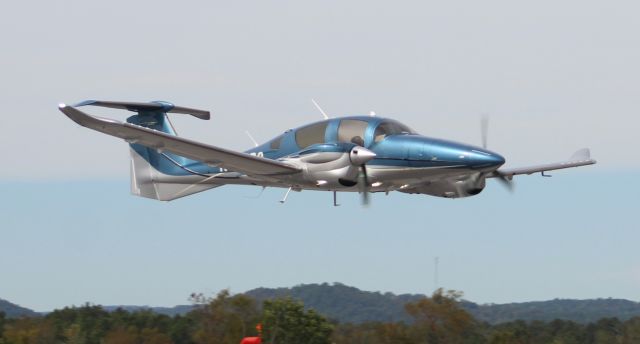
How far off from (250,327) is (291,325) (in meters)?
4.03

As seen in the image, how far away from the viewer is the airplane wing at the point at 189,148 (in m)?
24.1

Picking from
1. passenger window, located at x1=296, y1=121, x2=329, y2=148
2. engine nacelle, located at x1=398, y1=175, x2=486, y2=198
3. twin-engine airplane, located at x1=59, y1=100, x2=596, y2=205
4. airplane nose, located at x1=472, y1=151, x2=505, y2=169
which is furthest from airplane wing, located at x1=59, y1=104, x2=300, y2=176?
airplane nose, located at x1=472, y1=151, x2=505, y2=169

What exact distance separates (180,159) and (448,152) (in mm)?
9484

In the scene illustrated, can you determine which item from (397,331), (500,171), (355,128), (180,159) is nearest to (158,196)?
(180,159)

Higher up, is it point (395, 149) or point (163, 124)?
point (163, 124)

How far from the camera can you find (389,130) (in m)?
26.9

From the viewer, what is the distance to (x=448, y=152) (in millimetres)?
25734

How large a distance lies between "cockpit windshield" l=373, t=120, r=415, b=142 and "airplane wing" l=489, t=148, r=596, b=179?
386cm

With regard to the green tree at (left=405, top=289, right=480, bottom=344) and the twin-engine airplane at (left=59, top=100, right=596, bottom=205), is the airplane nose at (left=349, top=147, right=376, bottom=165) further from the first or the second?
the green tree at (left=405, top=289, right=480, bottom=344)

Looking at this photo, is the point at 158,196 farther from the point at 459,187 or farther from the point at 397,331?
the point at 397,331

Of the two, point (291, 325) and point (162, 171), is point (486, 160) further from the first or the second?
point (291, 325)

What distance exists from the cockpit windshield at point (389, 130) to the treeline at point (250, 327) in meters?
46.6

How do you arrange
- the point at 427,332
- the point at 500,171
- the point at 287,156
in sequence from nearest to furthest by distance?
1. the point at 287,156
2. the point at 500,171
3. the point at 427,332

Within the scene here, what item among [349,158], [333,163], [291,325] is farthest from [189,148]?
[291,325]
